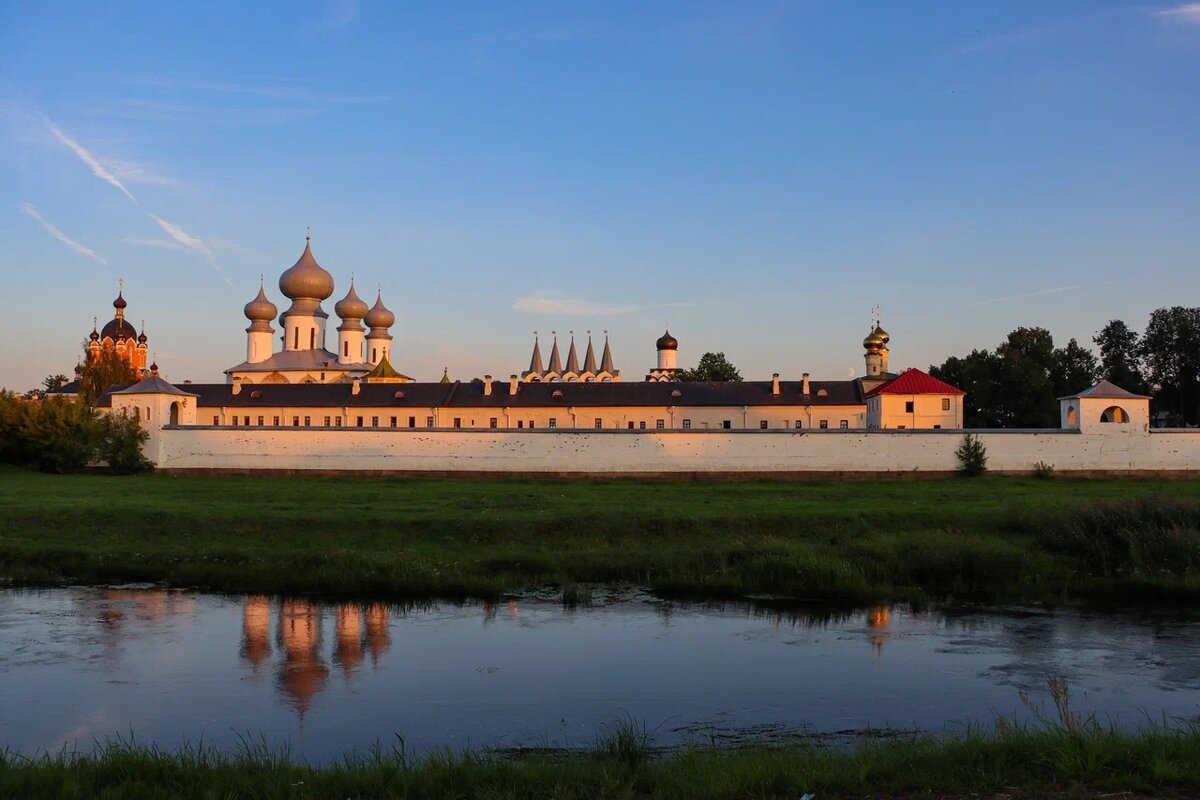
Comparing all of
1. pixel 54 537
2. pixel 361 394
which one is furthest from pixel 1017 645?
pixel 361 394

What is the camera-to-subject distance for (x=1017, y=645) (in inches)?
542

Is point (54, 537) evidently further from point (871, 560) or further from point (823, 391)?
point (823, 391)

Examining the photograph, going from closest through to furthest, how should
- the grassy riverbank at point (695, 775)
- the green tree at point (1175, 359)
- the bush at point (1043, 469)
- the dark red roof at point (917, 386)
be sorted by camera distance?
the grassy riverbank at point (695, 775), the bush at point (1043, 469), the dark red roof at point (917, 386), the green tree at point (1175, 359)

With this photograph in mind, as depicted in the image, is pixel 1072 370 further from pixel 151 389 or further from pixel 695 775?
pixel 695 775

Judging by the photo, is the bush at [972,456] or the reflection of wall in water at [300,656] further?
the bush at [972,456]

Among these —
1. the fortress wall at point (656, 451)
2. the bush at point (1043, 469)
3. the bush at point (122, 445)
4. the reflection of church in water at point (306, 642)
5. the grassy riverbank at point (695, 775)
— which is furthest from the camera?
the bush at point (122, 445)

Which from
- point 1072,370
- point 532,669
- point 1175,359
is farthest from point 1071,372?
point 532,669

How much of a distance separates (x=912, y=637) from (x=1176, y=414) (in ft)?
178

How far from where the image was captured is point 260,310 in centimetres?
7162

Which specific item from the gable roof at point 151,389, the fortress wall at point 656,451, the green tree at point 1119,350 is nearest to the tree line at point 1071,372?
the green tree at point 1119,350

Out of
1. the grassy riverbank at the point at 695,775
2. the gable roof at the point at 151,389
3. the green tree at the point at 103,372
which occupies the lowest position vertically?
the grassy riverbank at the point at 695,775

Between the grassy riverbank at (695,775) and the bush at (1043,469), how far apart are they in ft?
86.4

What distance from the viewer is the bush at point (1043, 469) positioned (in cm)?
3334

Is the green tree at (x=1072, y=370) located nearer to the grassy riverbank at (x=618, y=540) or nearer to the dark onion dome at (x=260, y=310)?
the grassy riverbank at (x=618, y=540)
